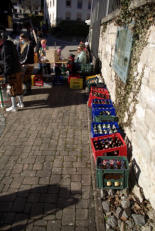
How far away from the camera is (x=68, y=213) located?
350 centimetres

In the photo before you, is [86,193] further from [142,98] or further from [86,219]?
[142,98]

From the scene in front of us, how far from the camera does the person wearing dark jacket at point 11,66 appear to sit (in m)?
6.18

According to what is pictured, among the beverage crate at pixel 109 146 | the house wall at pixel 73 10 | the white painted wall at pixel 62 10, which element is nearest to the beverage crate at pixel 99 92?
the beverage crate at pixel 109 146

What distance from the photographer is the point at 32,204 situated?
3.65 metres

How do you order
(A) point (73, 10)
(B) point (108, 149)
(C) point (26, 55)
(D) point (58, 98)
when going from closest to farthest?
(B) point (108, 149) < (C) point (26, 55) < (D) point (58, 98) < (A) point (73, 10)

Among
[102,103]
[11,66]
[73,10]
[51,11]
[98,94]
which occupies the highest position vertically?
[73,10]

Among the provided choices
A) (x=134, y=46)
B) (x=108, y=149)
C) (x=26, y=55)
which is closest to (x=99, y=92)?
(x=134, y=46)

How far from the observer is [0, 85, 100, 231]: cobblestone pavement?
3.41 meters

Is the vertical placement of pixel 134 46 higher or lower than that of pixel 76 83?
higher

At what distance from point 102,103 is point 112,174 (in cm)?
299

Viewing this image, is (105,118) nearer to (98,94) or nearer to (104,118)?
(104,118)

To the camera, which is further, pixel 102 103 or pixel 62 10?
pixel 62 10

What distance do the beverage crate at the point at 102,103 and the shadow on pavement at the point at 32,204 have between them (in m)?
2.84

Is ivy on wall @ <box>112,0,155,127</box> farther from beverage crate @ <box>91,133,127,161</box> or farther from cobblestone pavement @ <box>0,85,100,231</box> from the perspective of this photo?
cobblestone pavement @ <box>0,85,100,231</box>
